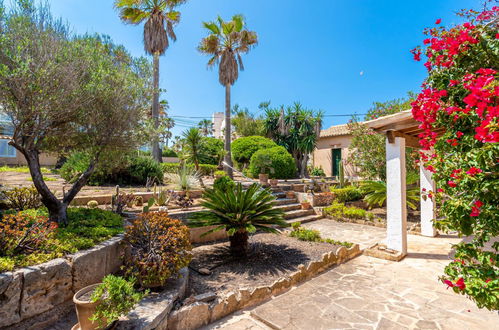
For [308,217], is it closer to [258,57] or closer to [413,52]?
[413,52]

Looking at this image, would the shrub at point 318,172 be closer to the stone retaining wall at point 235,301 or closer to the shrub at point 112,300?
the stone retaining wall at point 235,301

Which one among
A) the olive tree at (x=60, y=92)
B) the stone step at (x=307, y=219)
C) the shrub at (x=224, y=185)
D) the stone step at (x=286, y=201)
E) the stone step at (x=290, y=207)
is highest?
the olive tree at (x=60, y=92)

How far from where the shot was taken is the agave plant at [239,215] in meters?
4.21

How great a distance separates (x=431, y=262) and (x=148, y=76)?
6.28m

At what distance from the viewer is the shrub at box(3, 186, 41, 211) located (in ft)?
14.3

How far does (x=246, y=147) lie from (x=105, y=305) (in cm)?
1311

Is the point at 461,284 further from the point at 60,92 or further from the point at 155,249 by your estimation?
the point at 60,92

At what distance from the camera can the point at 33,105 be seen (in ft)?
10.1

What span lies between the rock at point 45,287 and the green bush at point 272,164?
10.4m

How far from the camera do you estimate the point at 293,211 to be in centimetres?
829

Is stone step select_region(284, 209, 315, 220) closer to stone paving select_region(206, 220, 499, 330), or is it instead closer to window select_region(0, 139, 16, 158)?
stone paving select_region(206, 220, 499, 330)

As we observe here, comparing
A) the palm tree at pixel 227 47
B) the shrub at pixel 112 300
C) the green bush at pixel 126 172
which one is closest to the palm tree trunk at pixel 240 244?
the shrub at pixel 112 300

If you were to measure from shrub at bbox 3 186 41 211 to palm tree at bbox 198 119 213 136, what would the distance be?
3238cm

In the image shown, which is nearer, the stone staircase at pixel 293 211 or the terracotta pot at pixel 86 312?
the terracotta pot at pixel 86 312
